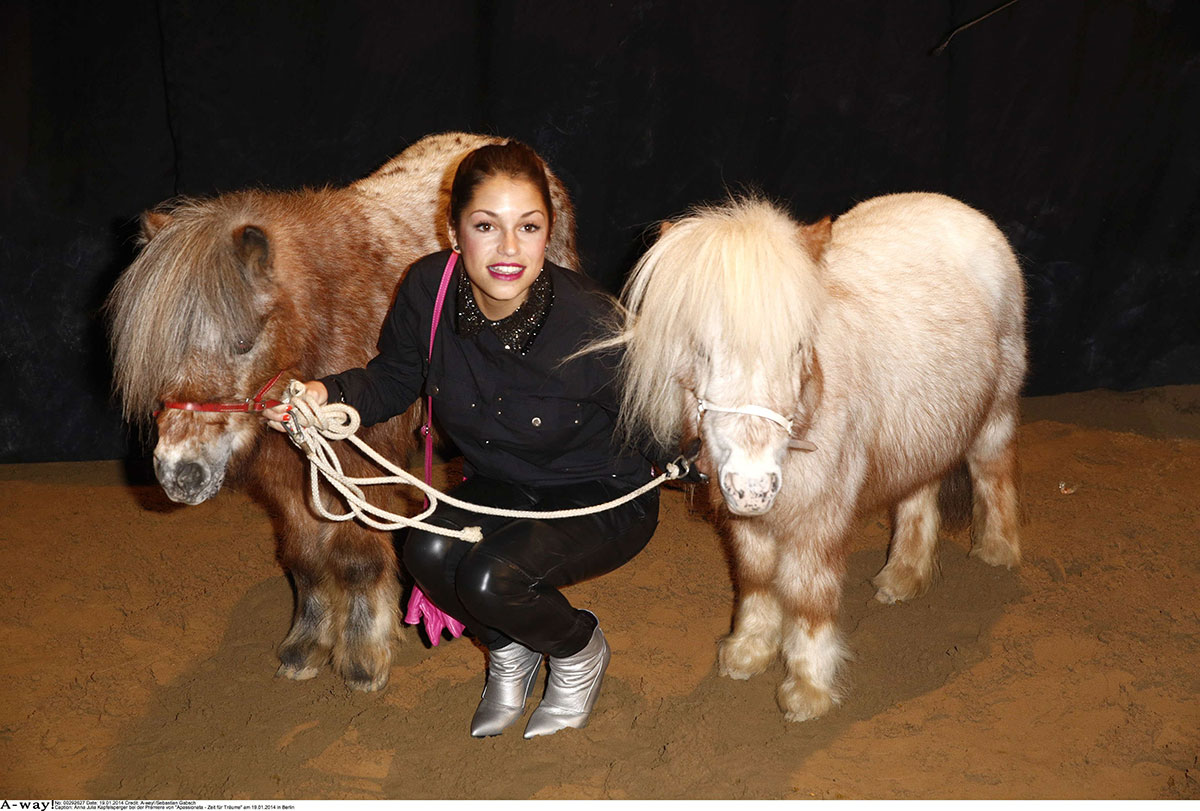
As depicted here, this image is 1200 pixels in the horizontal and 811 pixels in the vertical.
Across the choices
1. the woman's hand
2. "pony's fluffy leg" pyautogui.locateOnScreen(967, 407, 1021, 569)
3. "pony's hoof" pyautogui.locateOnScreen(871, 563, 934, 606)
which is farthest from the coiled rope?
"pony's fluffy leg" pyautogui.locateOnScreen(967, 407, 1021, 569)

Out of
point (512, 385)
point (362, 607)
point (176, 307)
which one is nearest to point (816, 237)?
point (512, 385)

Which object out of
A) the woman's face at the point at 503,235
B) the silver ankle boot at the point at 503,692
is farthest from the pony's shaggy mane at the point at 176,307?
the silver ankle boot at the point at 503,692

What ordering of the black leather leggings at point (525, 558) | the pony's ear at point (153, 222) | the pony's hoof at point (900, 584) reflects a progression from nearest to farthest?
the black leather leggings at point (525, 558) < the pony's ear at point (153, 222) < the pony's hoof at point (900, 584)

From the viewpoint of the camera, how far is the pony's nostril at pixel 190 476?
2.23 m

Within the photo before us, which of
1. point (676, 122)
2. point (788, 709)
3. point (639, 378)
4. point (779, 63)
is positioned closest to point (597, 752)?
point (788, 709)

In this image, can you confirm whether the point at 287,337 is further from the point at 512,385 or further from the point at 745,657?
the point at 745,657

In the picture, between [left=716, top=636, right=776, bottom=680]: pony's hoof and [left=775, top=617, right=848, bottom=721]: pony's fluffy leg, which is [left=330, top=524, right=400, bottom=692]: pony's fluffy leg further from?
[left=775, top=617, right=848, bottom=721]: pony's fluffy leg

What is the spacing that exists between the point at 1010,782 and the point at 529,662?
1.39 m

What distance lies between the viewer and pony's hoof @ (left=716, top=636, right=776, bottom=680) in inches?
112

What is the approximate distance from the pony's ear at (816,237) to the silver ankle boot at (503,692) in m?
1.39

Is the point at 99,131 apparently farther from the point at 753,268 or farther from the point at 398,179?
the point at 753,268

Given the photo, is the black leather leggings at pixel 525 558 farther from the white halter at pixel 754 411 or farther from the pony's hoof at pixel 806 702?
the pony's hoof at pixel 806 702

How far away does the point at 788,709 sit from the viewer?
8.60 ft

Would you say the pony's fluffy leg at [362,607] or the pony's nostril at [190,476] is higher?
the pony's nostril at [190,476]
